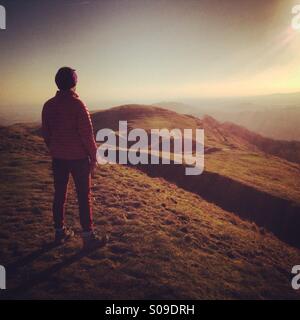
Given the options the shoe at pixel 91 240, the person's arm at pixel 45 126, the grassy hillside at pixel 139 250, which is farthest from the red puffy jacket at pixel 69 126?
the grassy hillside at pixel 139 250

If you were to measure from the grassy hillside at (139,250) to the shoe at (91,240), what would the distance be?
158 millimetres

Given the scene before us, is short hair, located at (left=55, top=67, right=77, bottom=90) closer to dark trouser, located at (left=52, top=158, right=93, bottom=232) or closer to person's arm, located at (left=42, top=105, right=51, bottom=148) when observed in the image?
person's arm, located at (left=42, top=105, right=51, bottom=148)

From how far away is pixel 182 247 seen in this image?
23.5 ft

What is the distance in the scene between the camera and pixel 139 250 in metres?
6.75

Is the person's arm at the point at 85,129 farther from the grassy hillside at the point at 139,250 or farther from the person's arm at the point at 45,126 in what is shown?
the grassy hillside at the point at 139,250

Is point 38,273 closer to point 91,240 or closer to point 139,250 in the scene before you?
point 91,240

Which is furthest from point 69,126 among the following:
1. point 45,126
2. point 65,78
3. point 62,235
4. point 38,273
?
point 38,273

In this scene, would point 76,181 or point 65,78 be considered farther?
point 76,181

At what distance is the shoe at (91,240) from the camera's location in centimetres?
648

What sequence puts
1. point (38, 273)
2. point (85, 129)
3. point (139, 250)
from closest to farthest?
point (38, 273)
point (85, 129)
point (139, 250)

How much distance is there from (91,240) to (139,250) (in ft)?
3.32

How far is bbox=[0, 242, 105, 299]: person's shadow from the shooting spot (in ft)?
17.3

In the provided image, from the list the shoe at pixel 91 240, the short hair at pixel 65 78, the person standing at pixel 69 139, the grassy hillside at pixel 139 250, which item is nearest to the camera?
the grassy hillside at pixel 139 250
